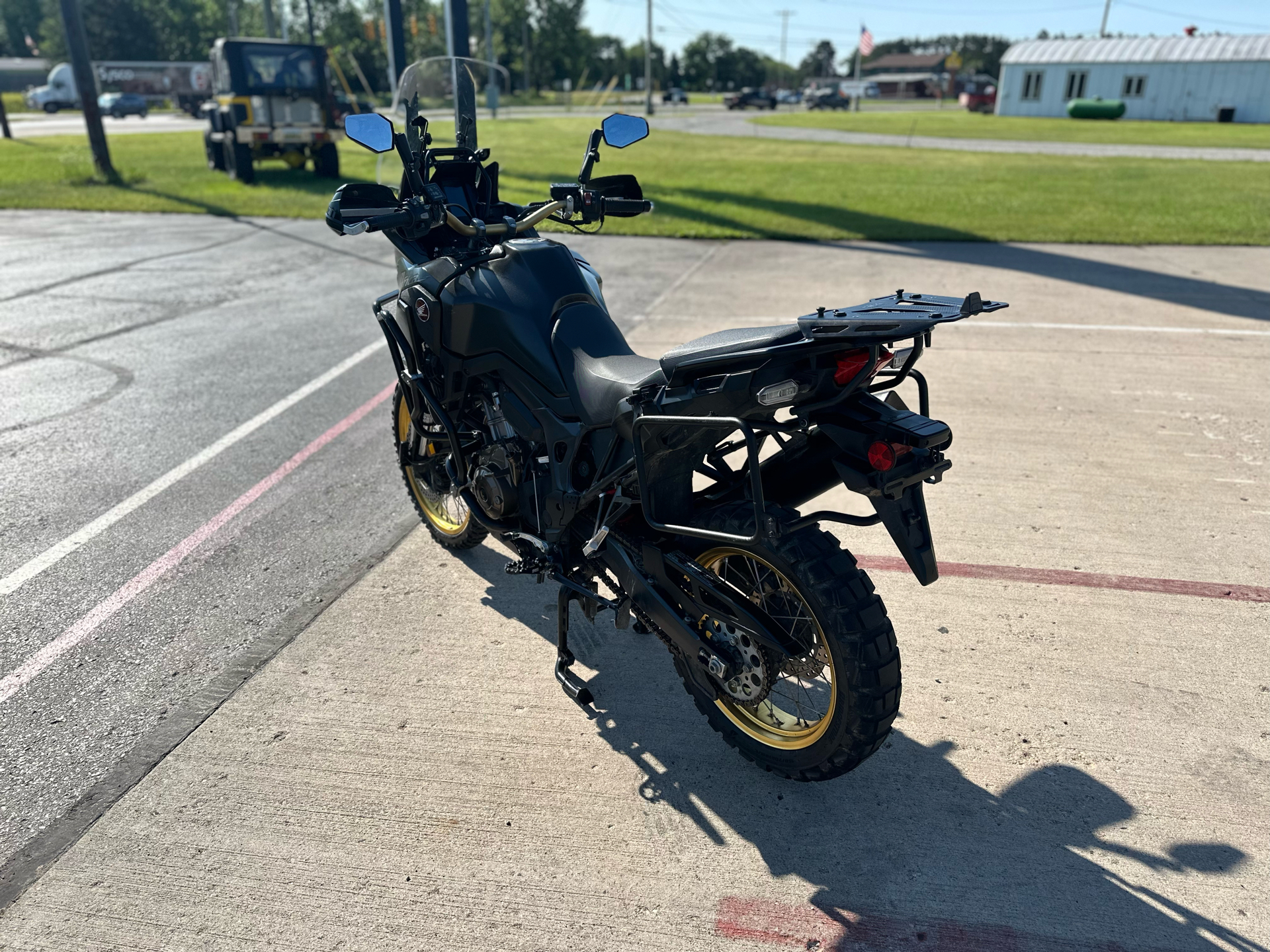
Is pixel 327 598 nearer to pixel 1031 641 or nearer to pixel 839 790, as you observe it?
pixel 839 790

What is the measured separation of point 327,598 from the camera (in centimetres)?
402

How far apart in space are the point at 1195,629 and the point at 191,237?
1318cm

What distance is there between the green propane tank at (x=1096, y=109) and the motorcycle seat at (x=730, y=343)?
53.9 meters

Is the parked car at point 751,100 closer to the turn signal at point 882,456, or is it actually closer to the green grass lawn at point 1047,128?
the green grass lawn at point 1047,128

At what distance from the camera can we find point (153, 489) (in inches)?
202

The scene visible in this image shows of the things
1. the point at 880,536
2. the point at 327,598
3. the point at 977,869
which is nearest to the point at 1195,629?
the point at 880,536

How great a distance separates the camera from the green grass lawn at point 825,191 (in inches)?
521

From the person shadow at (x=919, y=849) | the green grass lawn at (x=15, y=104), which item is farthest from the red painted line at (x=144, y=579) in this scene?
the green grass lawn at (x=15, y=104)

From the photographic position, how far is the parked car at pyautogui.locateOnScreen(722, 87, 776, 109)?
64.0 meters

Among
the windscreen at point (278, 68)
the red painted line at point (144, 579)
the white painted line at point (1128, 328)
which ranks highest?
the windscreen at point (278, 68)

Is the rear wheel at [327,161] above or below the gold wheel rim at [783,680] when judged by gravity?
above

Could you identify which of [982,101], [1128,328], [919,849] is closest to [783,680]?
[919,849]

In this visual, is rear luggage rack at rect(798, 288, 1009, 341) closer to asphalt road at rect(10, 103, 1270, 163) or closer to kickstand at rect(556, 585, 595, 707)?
kickstand at rect(556, 585, 595, 707)

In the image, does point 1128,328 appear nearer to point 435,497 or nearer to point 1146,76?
point 435,497
